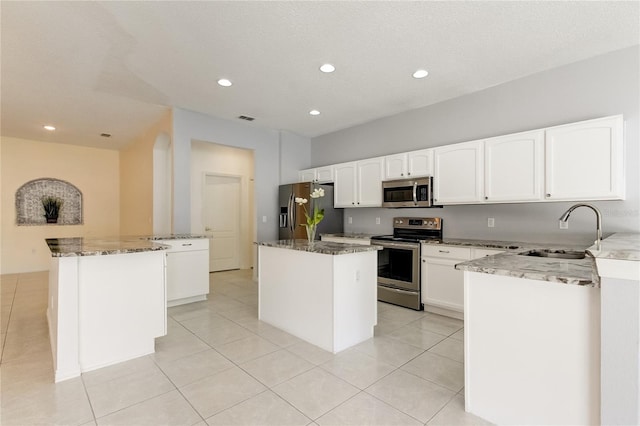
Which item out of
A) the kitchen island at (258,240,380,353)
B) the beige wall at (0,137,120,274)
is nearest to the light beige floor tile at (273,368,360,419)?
the kitchen island at (258,240,380,353)

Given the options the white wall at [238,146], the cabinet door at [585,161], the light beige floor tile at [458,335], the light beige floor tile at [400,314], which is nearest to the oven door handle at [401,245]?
the light beige floor tile at [400,314]

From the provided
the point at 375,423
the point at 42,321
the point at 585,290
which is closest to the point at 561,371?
the point at 585,290

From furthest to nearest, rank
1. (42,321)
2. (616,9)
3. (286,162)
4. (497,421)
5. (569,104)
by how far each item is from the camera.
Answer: (286,162), (42,321), (569,104), (616,9), (497,421)

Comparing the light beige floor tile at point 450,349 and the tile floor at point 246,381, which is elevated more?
the tile floor at point 246,381

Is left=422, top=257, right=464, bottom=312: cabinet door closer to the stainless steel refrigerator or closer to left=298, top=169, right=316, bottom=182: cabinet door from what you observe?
the stainless steel refrigerator

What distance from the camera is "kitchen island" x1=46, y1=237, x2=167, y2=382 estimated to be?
2217 mm

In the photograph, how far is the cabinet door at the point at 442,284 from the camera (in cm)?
341

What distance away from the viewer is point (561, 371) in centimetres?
149

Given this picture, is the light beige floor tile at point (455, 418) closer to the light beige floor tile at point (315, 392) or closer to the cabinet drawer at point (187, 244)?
→ the light beige floor tile at point (315, 392)

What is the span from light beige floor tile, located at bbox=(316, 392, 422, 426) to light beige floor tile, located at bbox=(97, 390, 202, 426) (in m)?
0.77

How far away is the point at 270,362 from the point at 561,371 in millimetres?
1880

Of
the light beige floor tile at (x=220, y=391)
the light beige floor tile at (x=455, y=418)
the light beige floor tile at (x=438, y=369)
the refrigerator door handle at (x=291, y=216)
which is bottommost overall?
the light beige floor tile at (x=438, y=369)

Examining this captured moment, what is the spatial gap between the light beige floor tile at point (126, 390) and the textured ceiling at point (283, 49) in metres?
2.70

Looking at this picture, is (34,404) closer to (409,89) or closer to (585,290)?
(585,290)
